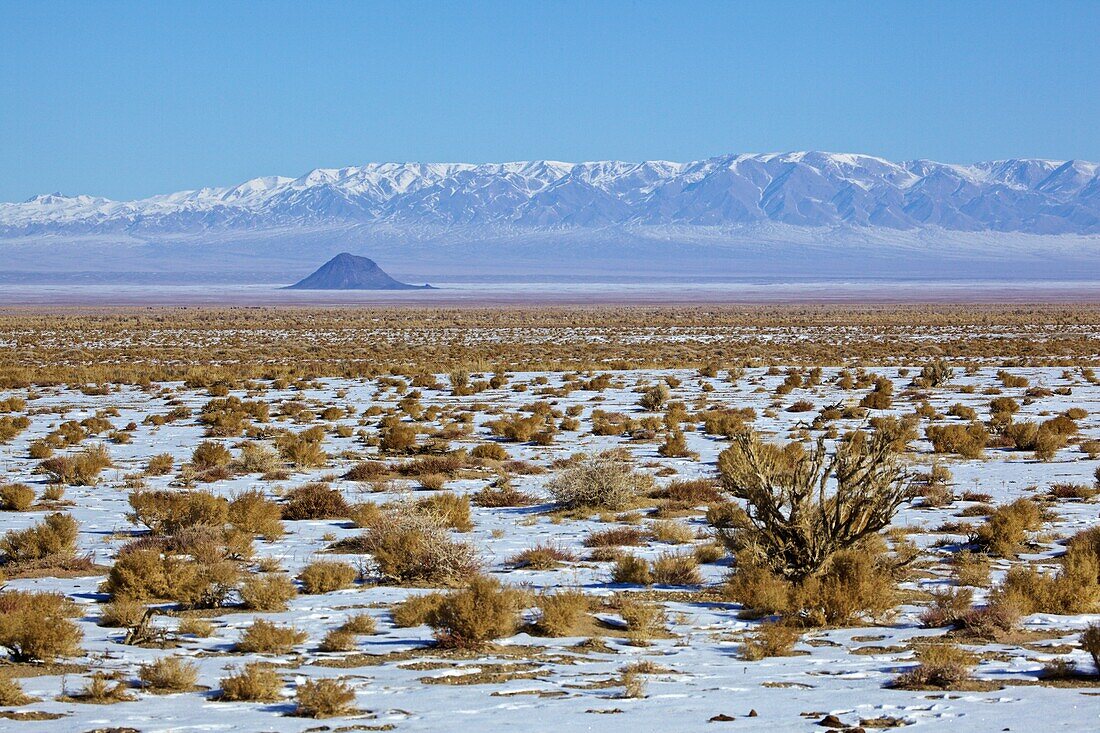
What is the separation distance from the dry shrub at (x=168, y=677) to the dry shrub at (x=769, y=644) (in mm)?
3627

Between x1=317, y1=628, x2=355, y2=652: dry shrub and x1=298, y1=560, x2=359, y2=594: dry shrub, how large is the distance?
5.37 feet

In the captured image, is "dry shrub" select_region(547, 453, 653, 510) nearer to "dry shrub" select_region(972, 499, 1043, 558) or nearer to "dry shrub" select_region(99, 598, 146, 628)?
"dry shrub" select_region(972, 499, 1043, 558)

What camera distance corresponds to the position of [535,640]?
9.02 meters

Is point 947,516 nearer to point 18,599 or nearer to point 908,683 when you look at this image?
point 908,683

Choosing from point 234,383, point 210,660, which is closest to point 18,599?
point 210,660

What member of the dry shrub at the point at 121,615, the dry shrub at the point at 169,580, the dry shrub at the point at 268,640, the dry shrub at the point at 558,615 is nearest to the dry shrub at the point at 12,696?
the dry shrub at the point at 268,640

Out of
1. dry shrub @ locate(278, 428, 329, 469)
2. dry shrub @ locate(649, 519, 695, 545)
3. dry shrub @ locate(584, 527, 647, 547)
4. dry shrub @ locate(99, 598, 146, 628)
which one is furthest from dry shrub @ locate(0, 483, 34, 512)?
dry shrub @ locate(649, 519, 695, 545)

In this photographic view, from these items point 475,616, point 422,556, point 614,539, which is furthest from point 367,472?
point 475,616

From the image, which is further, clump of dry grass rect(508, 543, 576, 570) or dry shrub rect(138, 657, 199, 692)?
clump of dry grass rect(508, 543, 576, 570)

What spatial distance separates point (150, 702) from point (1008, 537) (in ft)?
26.2

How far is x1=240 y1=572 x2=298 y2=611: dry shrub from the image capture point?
9.84 metres

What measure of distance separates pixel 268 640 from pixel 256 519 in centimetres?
451

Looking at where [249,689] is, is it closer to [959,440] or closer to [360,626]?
[360,626]

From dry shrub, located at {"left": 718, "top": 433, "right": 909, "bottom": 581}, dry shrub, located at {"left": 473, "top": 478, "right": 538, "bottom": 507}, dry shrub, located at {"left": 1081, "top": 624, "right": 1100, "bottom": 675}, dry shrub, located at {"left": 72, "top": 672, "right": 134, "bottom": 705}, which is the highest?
dry shrub, located at {"left": 718, "top": 433, "right": 909, "bottom": 581}
